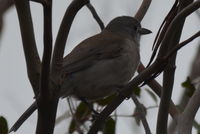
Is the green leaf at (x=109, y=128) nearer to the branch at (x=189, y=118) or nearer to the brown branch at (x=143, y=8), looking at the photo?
the brown branch at (x=143, y=8)

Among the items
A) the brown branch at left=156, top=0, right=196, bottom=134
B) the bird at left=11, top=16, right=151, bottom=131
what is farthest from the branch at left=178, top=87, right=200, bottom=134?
the bird at left=11, top=16, right=151, bottom=131

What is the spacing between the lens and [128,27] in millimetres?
6125

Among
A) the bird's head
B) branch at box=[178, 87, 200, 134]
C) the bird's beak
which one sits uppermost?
the bird's head

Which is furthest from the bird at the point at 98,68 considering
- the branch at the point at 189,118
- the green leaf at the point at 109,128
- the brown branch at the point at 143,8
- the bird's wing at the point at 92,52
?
A: the branch at the point at 189,118

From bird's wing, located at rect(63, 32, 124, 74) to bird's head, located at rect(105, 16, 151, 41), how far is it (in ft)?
1.93

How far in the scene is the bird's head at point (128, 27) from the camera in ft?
19.7

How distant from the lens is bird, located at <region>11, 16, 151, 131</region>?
4527 mm

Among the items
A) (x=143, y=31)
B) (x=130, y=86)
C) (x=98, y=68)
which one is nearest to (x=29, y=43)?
(x=130, y=86)

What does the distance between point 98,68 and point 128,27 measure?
5.19 ft

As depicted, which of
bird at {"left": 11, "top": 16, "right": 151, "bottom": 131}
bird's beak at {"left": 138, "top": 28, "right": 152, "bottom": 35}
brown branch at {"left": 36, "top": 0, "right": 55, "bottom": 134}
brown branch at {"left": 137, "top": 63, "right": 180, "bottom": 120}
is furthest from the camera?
bird's beak at {"left": 138, "top": 28, "right": 152, "bottom": 35}

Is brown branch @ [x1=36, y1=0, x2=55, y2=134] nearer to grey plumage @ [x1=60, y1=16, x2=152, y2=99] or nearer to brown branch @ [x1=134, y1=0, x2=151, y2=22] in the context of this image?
brown branch @ [x1=134, y1=0, x2=151, y2=22]

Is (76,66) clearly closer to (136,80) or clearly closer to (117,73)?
(117,73)

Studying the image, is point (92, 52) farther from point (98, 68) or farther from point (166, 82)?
point (166, 82)

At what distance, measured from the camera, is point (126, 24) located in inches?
243
